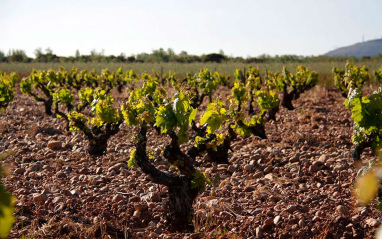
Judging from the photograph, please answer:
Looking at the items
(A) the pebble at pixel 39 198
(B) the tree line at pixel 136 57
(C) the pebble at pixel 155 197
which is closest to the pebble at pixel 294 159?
(C) the pebble at pixel 155 197

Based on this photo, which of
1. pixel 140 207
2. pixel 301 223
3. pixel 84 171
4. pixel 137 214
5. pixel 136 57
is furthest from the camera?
pixel 136 57

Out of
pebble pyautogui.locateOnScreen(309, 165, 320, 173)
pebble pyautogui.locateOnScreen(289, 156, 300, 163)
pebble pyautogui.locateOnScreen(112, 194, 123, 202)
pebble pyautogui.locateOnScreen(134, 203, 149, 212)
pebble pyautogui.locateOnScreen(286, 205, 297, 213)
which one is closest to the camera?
pebble pyautogui.locateOnScreen(286, 205, 297, 213)

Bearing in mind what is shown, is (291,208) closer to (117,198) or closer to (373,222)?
(373,222)

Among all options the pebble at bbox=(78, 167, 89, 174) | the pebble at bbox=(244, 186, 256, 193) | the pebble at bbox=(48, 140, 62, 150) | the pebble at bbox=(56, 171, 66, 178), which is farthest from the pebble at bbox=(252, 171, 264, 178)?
the pebble at bbox=(48, 140, 62, 150)

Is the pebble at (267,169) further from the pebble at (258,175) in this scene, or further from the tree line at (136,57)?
the tree line at (136,57)

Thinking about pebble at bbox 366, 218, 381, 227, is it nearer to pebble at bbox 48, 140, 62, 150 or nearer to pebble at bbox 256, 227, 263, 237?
pebble at bbox 256, 227, 263, 237

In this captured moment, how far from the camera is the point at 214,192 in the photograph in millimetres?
4582

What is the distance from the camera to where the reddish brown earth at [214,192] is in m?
3.62

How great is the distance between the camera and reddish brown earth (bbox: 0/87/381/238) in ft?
11.9

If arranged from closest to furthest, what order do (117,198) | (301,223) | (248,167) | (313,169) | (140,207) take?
(301,223), (140,207), (117,198), (313,169), (248,167)

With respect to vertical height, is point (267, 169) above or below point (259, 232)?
above

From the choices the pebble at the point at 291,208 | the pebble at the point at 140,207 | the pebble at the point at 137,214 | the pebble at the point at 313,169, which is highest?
the pebble at the point at 313,169

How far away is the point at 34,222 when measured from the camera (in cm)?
380

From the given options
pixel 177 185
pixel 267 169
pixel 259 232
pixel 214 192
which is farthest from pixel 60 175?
pixel 259 232
